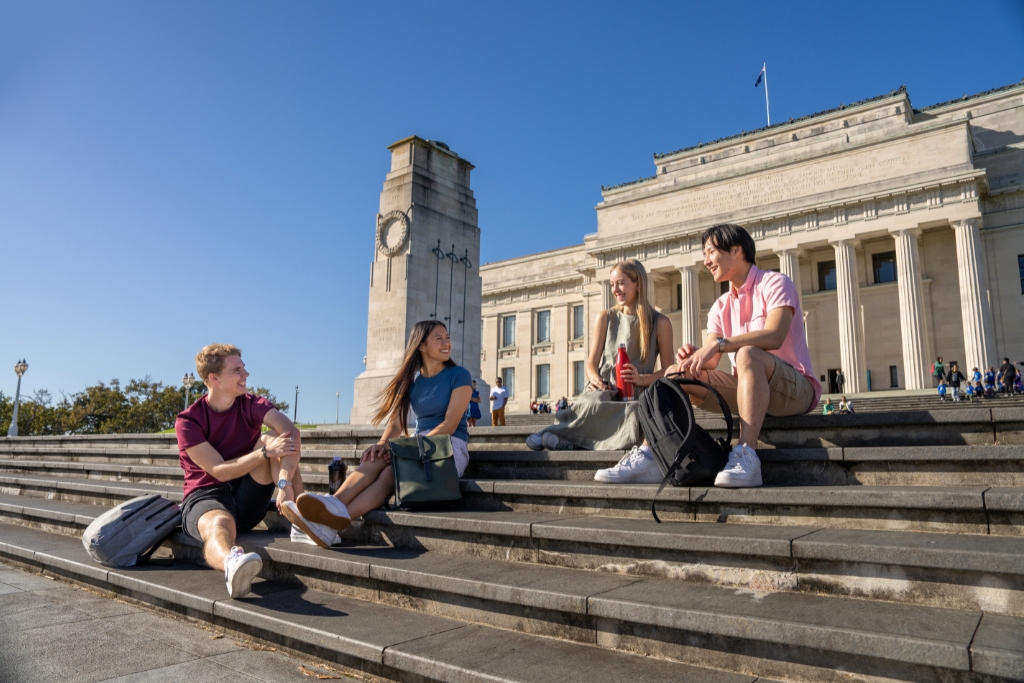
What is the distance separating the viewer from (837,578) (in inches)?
113

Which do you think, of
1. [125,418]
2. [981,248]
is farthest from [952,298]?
[125,418]

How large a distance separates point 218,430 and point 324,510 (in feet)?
4.63

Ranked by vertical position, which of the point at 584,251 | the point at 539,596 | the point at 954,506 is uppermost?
the point at 584,251

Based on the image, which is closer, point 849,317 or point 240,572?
point 240,572

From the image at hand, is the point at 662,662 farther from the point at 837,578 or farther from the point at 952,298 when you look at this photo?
the point at 952,298

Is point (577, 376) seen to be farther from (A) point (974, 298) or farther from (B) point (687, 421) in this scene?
(B) point (687, 421)

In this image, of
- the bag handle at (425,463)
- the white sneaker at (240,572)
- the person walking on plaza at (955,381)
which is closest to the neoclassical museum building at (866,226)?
the person walking on plaza at (955,381)

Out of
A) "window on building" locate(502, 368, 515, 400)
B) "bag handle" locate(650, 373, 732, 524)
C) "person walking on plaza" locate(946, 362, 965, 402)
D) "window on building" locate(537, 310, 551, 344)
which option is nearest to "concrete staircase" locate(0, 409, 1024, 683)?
"bag handle" locate(650, 373, 732, 524)

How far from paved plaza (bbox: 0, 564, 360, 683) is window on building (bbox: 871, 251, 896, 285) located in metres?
40.0

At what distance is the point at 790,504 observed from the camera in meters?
3.57

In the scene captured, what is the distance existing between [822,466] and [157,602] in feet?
14.4

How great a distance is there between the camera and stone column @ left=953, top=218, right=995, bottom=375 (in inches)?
1154

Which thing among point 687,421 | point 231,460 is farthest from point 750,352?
point 231,460

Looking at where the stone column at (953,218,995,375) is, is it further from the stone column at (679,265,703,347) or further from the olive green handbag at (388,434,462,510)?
the olive green handbag at (388,434,462,510)
